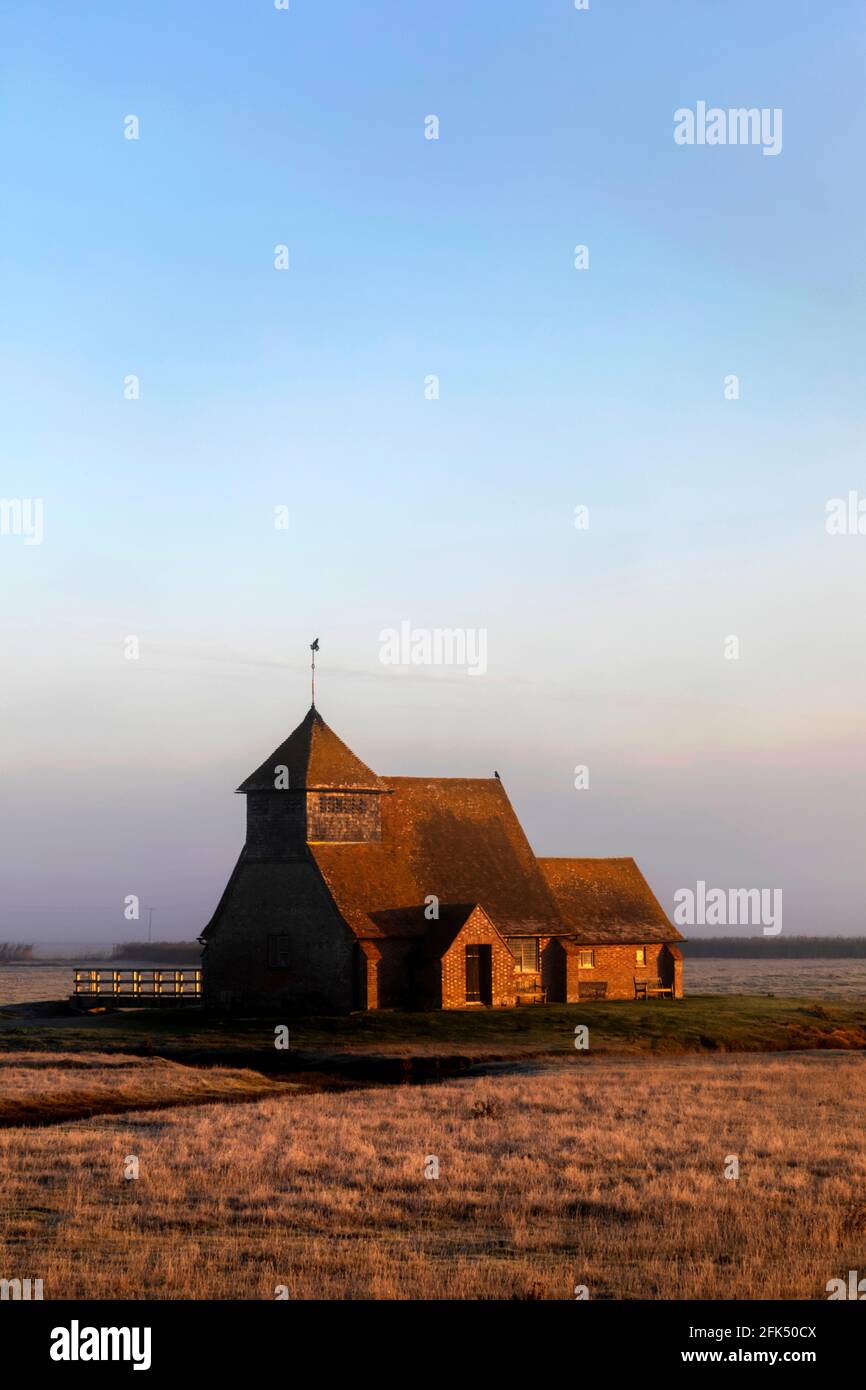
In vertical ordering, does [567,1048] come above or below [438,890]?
below

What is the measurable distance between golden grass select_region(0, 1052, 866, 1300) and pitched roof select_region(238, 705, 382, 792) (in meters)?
25.0

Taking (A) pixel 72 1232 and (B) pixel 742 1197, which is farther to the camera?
(B) pixel 742 1197

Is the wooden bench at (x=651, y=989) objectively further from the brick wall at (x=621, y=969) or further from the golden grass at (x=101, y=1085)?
the golden grass at (x=101, y=1085)

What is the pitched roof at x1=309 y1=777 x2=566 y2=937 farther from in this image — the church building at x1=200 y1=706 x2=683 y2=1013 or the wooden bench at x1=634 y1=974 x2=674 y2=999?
the wooden bench at x1=634 y1=974 x2=674 y2=999

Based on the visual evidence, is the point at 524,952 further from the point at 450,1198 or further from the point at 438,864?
the point at 450,1198

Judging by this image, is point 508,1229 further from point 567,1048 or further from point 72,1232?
point 567,1048

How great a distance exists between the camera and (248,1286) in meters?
15.6

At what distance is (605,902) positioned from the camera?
6712 centimetres

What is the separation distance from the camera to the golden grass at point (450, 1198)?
53.0 feet

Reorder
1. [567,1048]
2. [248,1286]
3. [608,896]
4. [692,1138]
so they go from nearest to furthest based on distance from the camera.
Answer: [248,1286]
[692,1138]
[567,1048]
[608,896]

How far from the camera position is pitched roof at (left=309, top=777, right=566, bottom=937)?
5809 centimetres

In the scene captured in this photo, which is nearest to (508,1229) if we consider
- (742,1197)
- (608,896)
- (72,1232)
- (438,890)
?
(742,1197)

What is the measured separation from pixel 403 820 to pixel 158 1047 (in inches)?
690
